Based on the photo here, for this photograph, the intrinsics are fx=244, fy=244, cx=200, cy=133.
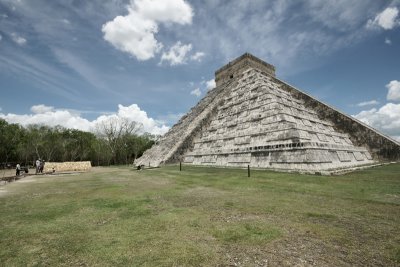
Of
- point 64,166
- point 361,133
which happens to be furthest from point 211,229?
point 64,166

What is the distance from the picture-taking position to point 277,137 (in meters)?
15.3

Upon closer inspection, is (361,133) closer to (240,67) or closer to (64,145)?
(240,67)

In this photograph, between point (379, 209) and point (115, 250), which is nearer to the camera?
point (115, 250)

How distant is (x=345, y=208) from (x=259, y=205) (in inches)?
82.9

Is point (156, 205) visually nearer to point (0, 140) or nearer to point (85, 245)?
point (85, 245)

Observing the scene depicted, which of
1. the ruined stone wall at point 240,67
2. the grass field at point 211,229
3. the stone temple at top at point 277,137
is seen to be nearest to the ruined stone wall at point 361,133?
the stone temple at top at point 277,137

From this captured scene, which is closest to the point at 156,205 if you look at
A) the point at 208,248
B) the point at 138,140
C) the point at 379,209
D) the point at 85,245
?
the point at 85,245

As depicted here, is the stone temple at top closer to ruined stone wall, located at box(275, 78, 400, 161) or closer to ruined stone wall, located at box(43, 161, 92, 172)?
ruined stone wall, located at box(275, 78, 400, 161)

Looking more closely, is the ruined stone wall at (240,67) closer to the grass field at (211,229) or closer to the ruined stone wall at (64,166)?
the ruined stone wall at (64,166)

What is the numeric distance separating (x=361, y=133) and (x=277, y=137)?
8577mm

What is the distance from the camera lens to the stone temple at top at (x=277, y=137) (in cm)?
1383

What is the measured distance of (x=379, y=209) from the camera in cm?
591

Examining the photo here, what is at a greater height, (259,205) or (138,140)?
(138,140)

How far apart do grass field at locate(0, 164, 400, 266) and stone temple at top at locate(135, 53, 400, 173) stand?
203 inches
